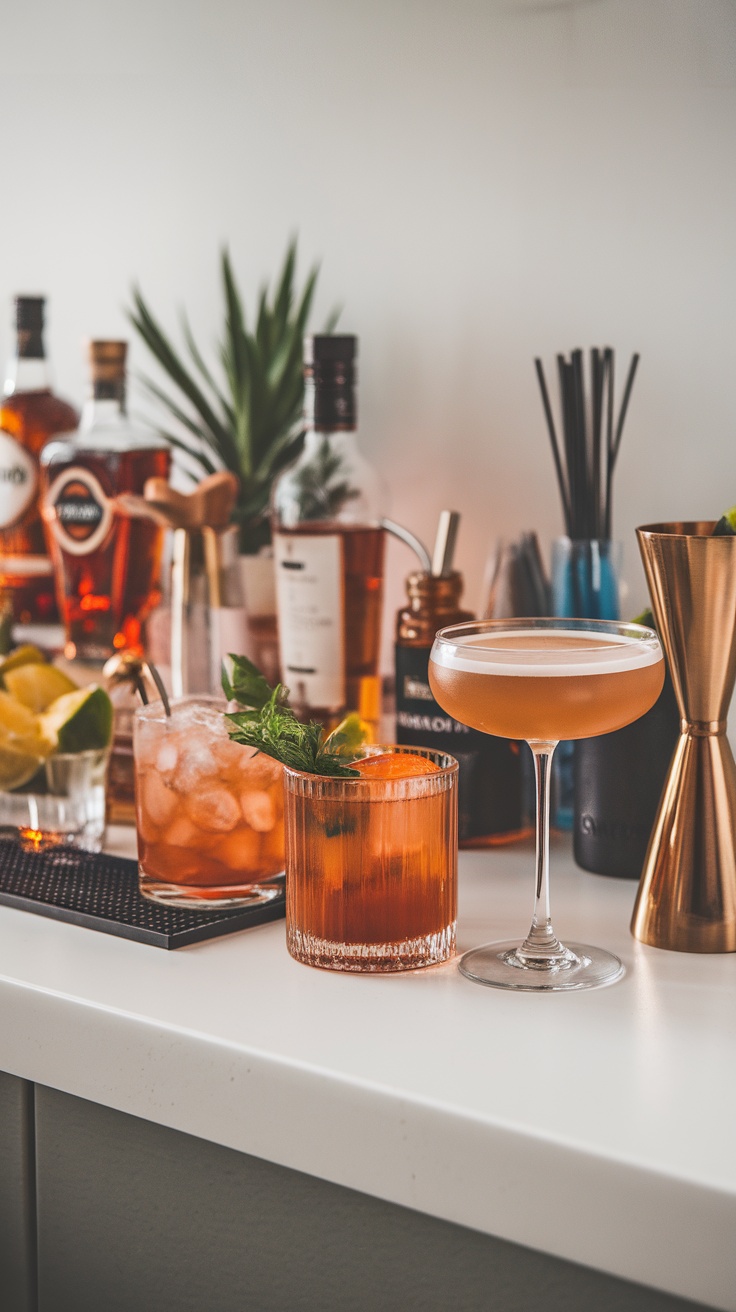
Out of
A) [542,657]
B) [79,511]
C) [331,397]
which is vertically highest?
[331,397]

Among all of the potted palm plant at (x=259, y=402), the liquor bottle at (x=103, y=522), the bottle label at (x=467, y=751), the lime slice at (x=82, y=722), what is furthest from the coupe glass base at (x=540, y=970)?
the liquor bottle at (x=103, y=522)

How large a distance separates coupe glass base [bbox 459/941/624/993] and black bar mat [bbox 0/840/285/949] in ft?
0.58

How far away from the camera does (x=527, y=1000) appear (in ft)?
2.79

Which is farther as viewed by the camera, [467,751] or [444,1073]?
[467,751]

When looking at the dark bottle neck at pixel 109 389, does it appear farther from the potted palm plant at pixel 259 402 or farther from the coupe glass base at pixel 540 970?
the coupe glass base at pixel 540 970

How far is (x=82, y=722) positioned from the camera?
45.6 inches

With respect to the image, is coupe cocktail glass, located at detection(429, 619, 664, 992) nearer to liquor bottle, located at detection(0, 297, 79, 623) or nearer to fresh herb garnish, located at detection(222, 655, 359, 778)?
fresh herb garnish, located at detection(222, 655, 359, 778)

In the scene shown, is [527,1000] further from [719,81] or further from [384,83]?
[384,83]

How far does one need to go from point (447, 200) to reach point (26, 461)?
23.2 inches

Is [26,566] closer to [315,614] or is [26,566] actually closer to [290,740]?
[315,614]

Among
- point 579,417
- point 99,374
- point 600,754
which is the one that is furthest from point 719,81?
point 99,374

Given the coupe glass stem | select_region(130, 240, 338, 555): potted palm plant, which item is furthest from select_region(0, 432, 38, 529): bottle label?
the coupe glass stem

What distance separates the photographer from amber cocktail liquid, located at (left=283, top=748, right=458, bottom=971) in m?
0.89

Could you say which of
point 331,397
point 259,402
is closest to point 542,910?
point 331,397
